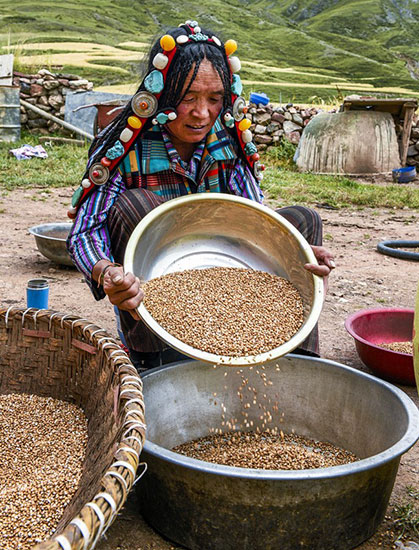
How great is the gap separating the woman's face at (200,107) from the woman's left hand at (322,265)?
54cm

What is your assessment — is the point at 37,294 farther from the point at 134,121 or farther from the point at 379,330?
the point at 379,330

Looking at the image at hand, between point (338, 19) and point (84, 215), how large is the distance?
294ft

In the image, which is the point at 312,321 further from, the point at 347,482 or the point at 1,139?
the point at 1,139

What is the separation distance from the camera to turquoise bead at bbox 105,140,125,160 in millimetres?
1872

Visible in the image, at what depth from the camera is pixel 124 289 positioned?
150 cm

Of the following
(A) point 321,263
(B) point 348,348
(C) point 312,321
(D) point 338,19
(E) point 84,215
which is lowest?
(B) point 348,348

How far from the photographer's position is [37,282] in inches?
96.3

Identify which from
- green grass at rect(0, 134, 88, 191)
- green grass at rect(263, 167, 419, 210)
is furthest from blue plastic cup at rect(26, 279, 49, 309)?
green grass at rect(263, 167, 419, 210)

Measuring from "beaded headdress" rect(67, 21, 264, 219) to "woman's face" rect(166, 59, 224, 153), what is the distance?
0.14 feet

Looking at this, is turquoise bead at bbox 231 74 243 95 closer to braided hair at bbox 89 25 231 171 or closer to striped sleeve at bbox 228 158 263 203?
braided hair at bbox 89 25 231 171

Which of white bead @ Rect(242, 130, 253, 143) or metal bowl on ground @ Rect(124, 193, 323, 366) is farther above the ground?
white bead @ Rect(242, 130, 253, 143)

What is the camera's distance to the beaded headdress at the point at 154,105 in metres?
1.80

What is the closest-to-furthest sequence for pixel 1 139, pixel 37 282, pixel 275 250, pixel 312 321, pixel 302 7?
pixel 312 321 → pixel 275 250 → pixel 37 282 → pixel 1 139 → pixel 302 7

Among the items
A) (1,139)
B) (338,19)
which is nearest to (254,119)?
(1,139)
